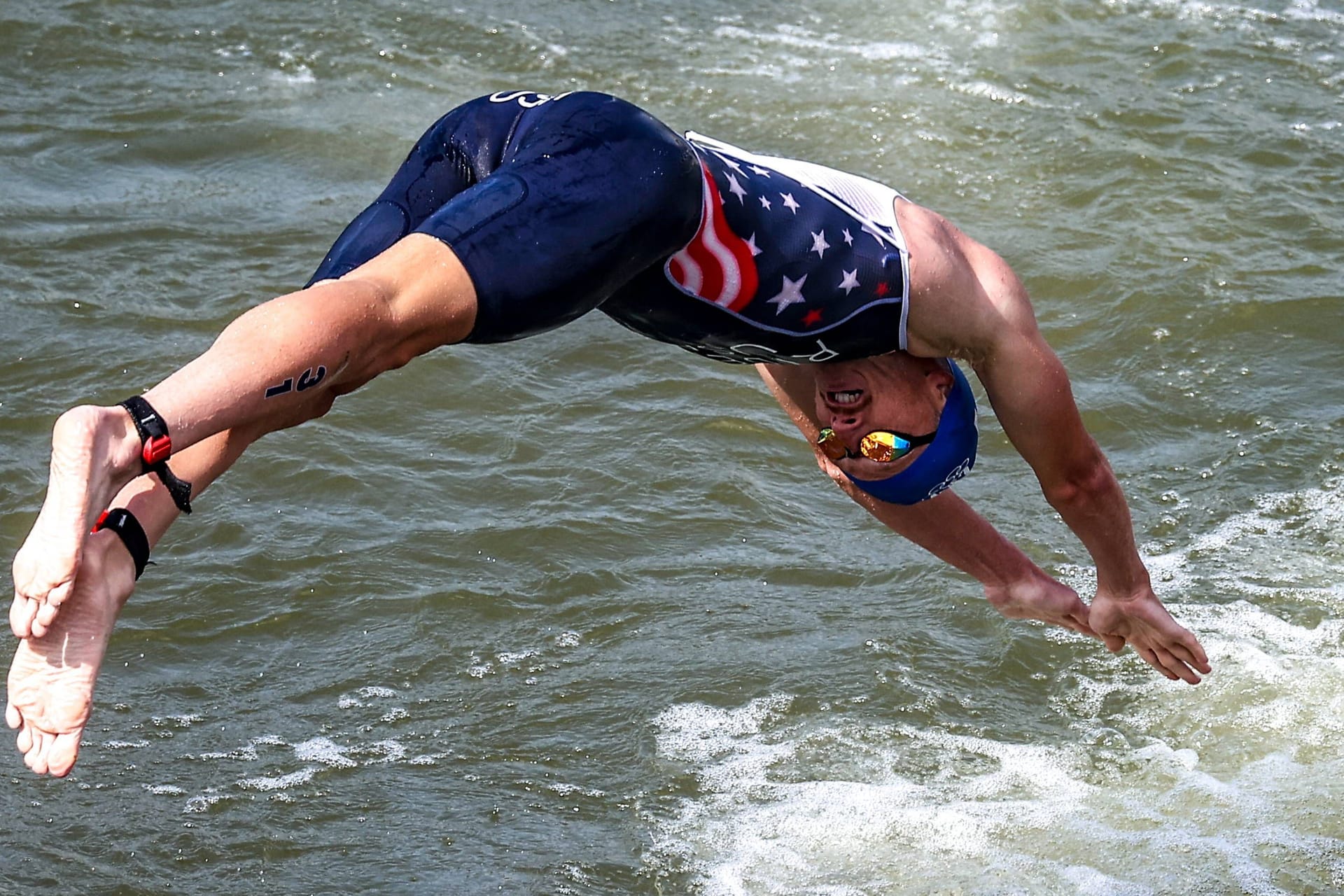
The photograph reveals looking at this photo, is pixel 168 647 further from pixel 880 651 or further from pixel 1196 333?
A: pixel 1196 333

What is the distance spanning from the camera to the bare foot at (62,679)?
3.19m

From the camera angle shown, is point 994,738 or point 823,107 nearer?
point 994,738

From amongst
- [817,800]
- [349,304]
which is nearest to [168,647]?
[817,800]

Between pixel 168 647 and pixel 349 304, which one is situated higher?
pixel 349 304

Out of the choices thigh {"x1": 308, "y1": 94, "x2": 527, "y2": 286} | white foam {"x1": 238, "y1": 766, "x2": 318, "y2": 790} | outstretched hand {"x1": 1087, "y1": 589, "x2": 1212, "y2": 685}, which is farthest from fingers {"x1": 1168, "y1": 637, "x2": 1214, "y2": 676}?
white foam {"x1": 238, "y1": 766, "x2": 318, "y2": 790}

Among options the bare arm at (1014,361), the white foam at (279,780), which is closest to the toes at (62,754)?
the white foam at (279,780)

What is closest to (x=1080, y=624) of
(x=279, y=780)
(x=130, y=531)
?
(x=279, y=780)

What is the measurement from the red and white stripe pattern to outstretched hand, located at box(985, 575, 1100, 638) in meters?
1.61

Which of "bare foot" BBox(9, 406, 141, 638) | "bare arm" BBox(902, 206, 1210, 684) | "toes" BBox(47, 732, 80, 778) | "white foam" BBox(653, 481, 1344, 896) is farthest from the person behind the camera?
"white foam" BBox(653, 481, 1344, 896)

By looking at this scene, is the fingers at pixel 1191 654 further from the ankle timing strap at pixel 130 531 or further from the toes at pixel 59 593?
the toes at pixel 59 593

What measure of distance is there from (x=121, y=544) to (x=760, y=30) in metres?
8.70

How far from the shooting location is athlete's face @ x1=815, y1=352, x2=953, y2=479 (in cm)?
443

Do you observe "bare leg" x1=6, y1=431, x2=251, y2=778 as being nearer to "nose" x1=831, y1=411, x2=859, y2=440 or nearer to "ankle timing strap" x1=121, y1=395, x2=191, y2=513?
"ankle timing strap" x1=121, y1=395, x2=191, y2=513

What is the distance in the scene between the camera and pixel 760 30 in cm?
1137
